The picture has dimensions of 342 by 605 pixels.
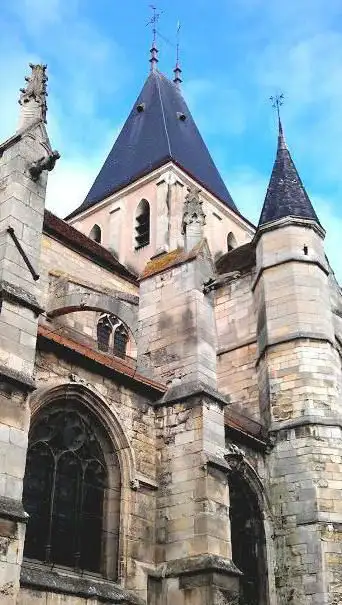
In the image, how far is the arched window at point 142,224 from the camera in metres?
23.1

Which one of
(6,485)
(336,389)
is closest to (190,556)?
(6,485)

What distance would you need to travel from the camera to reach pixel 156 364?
31.1 ft

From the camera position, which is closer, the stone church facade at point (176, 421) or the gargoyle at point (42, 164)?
→ the stone church facade at point (176, 421)

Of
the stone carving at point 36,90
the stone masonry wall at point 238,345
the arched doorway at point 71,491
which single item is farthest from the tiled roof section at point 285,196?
the arched doorway at point 71,491

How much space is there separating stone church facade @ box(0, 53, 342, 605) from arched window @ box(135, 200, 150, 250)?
799cm

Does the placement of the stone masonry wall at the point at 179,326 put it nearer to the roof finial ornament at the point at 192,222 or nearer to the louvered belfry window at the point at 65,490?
the roof finial ornament at the point at 192,222

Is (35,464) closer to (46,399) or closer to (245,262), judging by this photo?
(46,399)

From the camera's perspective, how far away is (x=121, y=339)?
17.3 metres

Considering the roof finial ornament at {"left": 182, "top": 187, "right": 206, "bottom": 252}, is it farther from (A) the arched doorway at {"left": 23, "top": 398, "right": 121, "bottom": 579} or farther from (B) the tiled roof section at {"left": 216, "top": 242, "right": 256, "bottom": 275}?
(B) the tiled roof section at {"left": 216, "top": 242, "right": 256, "bottom": 275}

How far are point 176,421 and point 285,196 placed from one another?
20.8 ft

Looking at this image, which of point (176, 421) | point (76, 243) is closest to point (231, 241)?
point (76, 243)

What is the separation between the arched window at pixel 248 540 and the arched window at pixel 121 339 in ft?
22.9

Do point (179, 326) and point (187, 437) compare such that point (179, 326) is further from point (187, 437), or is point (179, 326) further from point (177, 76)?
point (177, 76)

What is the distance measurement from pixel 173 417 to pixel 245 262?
243 inches
